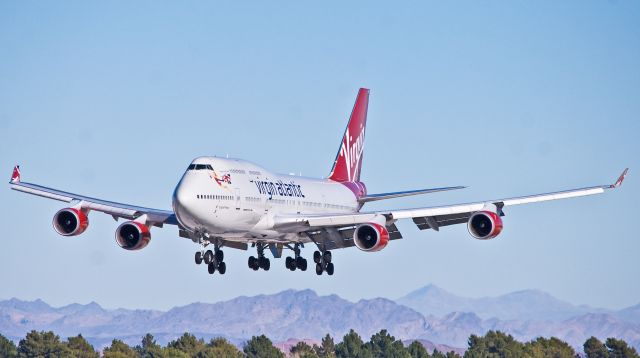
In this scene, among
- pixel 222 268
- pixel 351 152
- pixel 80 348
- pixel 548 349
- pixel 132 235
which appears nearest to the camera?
pixel 222 268

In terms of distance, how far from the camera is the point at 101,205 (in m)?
75.5

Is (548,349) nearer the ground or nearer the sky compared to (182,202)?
nearer the sky

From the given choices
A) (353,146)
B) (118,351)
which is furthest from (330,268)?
(118,351)

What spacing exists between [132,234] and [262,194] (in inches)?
331

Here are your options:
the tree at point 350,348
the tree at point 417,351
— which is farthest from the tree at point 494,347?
the tree at point 350,348

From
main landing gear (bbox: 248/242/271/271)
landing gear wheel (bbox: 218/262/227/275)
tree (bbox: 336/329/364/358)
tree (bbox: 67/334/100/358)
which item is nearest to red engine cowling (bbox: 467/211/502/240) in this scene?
main landing gear (bbox: 248/242/271/271)

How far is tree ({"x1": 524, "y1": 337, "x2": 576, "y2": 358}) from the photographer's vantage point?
168 metres

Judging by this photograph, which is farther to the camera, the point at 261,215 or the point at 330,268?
the point at 330,268

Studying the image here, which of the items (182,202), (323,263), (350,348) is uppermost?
(350,348)

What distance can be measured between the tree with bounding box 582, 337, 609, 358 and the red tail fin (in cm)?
8654

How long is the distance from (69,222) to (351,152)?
81.6 ft

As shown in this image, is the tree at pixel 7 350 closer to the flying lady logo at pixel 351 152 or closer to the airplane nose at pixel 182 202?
the flying lady logo at pixel 351 152

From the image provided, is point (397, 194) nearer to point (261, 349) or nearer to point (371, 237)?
point (371, 237)

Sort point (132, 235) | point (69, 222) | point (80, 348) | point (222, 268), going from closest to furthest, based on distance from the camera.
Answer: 1. point (222, 268)
2. point (132, 235)
3. point (69, 222)
4. point (80, 348)
